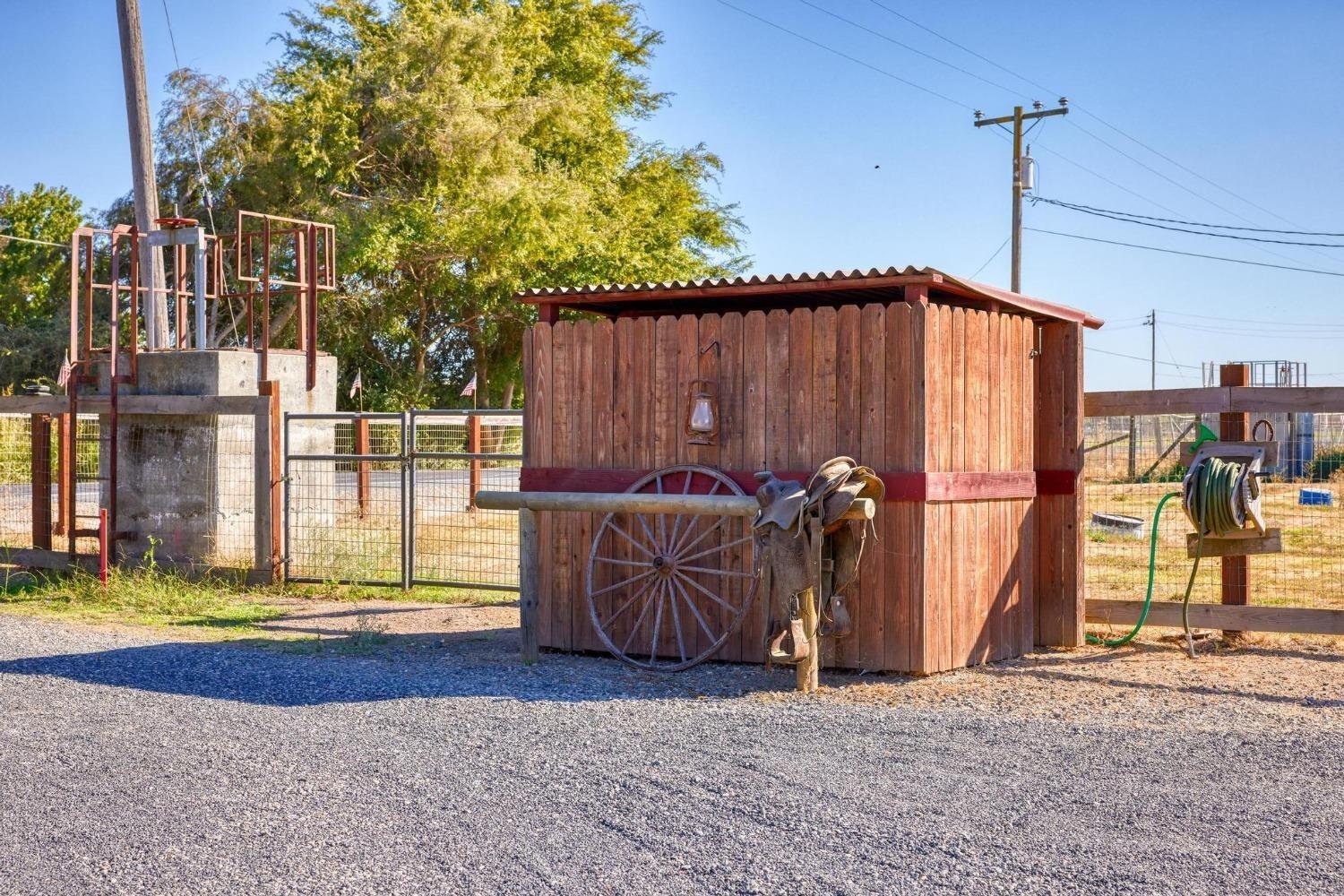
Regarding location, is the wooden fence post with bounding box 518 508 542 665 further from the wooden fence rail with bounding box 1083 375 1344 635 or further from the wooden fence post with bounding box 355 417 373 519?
the wooden fence post with bounding box 355 417 373 519

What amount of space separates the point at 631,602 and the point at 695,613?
54cm

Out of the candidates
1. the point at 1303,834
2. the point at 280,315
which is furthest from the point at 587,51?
the point at 1303,834

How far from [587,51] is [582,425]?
33.3 m

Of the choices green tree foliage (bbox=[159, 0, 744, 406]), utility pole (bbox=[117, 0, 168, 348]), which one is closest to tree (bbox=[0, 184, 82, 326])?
green tree foliage (bbox=[159, 0, 744, 406])

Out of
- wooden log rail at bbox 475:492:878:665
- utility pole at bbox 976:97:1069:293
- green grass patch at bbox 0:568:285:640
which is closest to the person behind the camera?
wooden log rail at bbox 475:492:878:665

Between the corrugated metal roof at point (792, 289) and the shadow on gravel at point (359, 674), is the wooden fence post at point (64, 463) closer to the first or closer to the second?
the shadow on gravel at point (359, 674)

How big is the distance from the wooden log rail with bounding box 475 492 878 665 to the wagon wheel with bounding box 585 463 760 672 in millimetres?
366

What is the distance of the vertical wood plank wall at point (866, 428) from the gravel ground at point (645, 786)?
57cm

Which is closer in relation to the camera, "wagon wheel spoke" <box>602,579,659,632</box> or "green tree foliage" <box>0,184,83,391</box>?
"wagon wheel spoke" <box>602,579,659,632</box>

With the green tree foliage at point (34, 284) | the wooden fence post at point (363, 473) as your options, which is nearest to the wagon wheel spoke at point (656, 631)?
the wooden fence post at point (363, 473)

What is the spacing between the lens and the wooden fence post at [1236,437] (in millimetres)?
9773

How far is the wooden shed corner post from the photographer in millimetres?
9844

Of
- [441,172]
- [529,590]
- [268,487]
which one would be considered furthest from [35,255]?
[529,590]

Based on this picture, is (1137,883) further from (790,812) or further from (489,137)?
(489,137)
